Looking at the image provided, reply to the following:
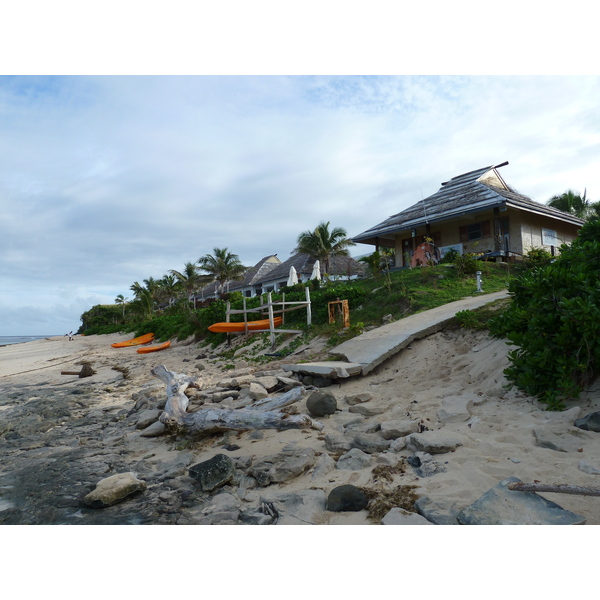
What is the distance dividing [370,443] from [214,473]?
1.51m

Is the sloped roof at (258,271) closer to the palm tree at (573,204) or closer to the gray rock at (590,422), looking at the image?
the palm tree at (573,204)

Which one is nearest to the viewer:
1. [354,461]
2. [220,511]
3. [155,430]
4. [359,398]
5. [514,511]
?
[514,511]

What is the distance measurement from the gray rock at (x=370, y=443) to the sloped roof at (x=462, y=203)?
15.1 metres

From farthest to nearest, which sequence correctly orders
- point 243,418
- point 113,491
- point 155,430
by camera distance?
point 155,430, point 243,418, point 113,491

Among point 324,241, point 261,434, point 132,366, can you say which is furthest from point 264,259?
point 261,434

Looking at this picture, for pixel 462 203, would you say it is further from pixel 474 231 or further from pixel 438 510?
pixel 438 510

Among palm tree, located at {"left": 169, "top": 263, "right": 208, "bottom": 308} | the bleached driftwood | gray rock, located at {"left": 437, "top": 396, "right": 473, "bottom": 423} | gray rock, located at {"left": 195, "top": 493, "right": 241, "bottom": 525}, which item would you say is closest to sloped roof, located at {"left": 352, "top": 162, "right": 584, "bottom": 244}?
gray rock, located at {"left": 437, "top": 396, "right": 473, "bottom": 423}

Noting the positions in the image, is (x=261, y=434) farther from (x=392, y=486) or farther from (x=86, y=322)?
(x=86, y=322)

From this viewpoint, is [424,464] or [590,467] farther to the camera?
[424,464]

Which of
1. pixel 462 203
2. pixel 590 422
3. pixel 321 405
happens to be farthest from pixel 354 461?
pixel 462 203

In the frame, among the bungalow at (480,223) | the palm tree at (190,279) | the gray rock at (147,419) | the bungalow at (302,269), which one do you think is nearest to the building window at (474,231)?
the bungalow at (480,223)

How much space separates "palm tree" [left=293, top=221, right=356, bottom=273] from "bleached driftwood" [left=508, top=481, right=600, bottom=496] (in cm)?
2852

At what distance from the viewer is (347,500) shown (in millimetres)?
2781

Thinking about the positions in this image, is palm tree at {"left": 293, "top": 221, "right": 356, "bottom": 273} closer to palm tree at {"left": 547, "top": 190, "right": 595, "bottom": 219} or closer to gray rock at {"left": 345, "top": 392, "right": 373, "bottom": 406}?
palm tree at {"left": 547, "top": 190, "right": 595, "bottom": 219}
